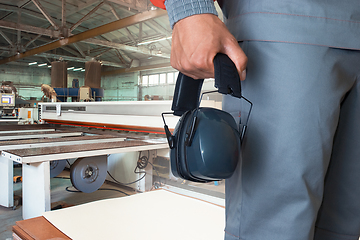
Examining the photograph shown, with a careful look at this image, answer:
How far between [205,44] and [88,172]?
213 cm

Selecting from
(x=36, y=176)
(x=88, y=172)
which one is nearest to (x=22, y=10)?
(x=88, y=172)

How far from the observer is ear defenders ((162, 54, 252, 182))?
0.40 m

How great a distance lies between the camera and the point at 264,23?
0.43 metres

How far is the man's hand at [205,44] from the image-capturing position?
0.41 metres

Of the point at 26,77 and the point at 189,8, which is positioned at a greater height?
the point at 26,77

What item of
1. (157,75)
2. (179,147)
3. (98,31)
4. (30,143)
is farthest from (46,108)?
(157,75)

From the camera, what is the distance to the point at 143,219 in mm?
1159

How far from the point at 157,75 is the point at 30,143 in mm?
11783

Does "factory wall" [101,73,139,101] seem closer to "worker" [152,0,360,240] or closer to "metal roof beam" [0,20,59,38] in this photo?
"metal roof beam" [0,20,59,38]

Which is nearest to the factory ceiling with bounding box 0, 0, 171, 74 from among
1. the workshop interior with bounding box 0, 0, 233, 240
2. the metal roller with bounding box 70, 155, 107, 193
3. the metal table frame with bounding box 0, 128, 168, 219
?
the workshop interior with bounding box 0, 0, 233, 240

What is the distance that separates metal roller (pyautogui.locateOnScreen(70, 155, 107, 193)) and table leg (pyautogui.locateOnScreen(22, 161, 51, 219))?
0.35 metres

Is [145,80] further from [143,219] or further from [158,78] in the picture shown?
[143,219]

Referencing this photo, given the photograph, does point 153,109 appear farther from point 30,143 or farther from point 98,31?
point 98,31

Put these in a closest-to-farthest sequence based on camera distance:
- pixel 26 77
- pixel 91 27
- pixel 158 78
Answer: pixel 91 27
pixel 158 78
pixel 26 77
